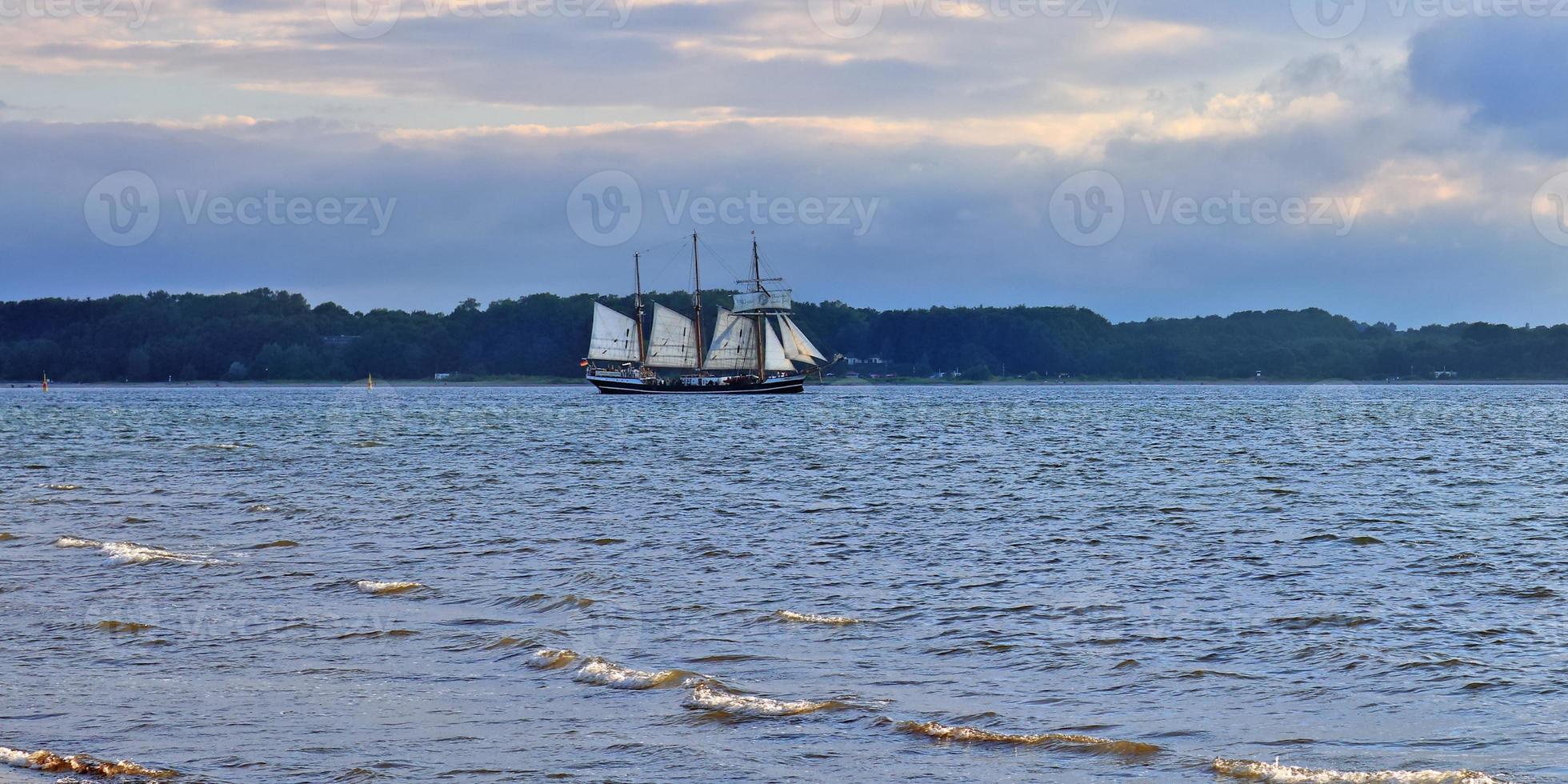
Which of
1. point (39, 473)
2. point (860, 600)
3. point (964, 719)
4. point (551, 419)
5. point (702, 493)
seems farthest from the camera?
point (551, 419)

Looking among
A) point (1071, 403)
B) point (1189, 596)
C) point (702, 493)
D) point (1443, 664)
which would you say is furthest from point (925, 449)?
point (1071, 403)

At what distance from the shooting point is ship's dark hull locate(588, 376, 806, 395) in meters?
175

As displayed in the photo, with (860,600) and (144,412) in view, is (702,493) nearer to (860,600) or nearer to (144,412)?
(860,600)

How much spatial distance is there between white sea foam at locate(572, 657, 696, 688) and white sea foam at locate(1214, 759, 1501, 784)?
523 centimetres

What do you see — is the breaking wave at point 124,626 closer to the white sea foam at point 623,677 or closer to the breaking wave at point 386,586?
the breaking wave at point 386,586

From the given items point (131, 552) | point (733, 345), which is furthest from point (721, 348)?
point (131, 552)

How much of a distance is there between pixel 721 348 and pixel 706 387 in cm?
678

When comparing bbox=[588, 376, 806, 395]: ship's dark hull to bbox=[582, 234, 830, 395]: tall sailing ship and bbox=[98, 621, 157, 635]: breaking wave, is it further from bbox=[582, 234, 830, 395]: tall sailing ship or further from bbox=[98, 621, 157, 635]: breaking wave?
bbox=[98, 621, 157, 635]: breaking wave

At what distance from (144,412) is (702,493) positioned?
99.3 metres

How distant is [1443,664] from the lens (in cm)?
1470

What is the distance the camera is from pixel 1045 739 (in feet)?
39.1

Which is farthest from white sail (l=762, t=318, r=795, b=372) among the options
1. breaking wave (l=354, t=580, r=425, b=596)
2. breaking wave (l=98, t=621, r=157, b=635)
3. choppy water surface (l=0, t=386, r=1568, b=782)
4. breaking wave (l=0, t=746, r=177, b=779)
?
breaking wave (l=0, t=746, r=177, b=779)

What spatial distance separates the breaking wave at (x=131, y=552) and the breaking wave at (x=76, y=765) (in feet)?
39.7

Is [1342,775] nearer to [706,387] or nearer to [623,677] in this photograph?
[623,677]
